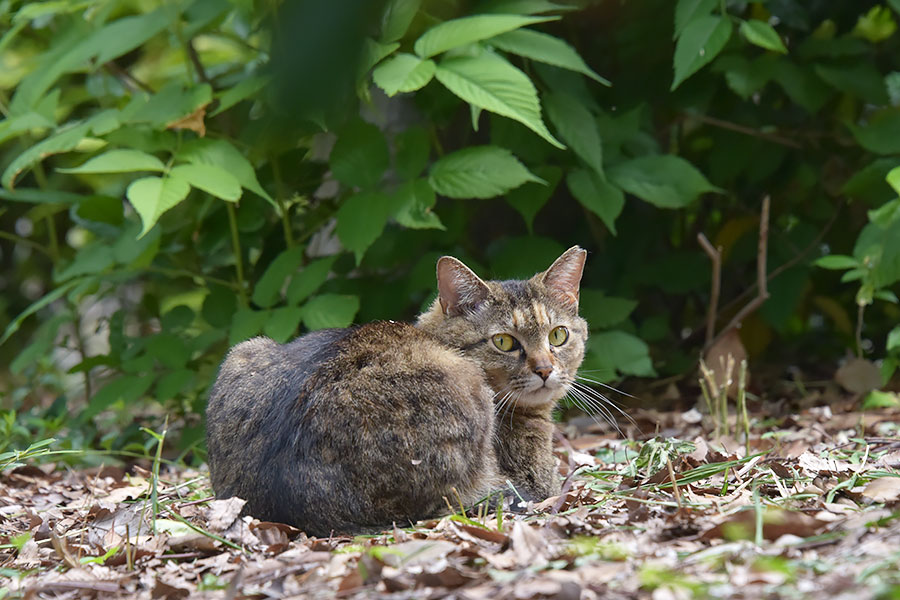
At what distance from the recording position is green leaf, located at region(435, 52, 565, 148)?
325cm

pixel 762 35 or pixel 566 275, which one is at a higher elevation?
pixel 762 35

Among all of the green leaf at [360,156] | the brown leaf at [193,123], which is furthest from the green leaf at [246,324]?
the brown leaf at [193,123]

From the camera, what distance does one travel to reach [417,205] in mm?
3701

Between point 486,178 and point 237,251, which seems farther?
point 237,251

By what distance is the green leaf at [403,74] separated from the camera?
3236 millimetres

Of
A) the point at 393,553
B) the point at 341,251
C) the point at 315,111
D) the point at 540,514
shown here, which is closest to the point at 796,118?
the point at 341,251

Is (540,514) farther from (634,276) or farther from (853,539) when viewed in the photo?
(634,276)

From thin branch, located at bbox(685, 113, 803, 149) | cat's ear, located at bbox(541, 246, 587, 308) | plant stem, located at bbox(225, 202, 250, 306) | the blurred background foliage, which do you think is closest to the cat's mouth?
cat's ear, located at bbox(541, 246, 587, 308)

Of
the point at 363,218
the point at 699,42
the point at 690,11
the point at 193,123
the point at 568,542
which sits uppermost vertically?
the point at 690,11

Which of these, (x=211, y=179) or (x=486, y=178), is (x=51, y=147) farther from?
(x=486, y=178)

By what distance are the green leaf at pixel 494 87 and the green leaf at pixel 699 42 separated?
25.6 inches

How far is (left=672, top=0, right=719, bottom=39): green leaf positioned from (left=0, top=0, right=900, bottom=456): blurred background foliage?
0.4 inches

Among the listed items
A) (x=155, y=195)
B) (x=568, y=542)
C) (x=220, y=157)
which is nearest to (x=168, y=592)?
(x=568, y=542)

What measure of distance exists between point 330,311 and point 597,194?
1.26 m
